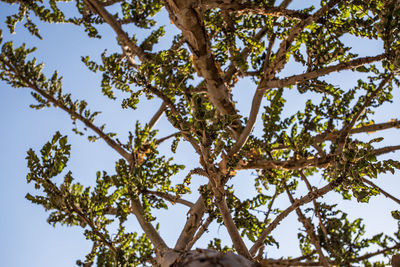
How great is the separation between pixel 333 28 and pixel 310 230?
2496 mm

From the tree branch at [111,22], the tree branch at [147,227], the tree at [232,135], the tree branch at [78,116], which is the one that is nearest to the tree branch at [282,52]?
the tree at [232,135]

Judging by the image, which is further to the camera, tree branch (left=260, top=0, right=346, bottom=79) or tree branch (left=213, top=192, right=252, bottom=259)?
tree branch (left=260, top=0, right=346, bottom=79)

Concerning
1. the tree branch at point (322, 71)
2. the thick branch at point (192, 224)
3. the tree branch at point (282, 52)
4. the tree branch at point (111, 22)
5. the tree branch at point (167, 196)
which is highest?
the tree branch at point (111, 22)

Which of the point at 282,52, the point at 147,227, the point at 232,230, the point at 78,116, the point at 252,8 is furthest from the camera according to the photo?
the point at 78,116

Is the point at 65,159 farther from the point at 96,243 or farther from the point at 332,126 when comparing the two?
the point at 332,126

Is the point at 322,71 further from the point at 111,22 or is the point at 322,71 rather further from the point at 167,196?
the point at 111,22

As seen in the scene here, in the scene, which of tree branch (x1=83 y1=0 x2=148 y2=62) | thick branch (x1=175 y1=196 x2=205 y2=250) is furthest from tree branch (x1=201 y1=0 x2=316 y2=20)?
thick branch (x1=175 y1=196 x2=205 y2=250)

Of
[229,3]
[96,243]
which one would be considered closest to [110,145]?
[96,243]

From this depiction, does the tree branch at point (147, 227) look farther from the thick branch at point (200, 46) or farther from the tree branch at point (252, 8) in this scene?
the tree branch at point (252, 8)

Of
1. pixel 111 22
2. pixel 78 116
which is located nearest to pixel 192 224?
pixel 78 116

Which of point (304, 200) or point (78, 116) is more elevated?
point (78, 116)

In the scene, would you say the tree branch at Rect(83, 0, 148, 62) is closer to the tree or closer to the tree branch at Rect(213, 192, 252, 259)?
the tree

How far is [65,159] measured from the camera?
344 cm

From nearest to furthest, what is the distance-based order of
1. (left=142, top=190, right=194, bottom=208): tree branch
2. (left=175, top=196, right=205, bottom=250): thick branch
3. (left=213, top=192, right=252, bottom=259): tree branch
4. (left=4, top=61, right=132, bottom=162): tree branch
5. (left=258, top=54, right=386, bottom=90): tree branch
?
1. (left=213, top=192, right=252, bottom=259): tree branch
2. (left=258, top=54, right=386, bottom=90): tree branch
3. (left=175, top=196, right=205, bottom=250): thick branch
4. (left=142, top=190, right=194, bottom=208): tree branch
5. (left=4, top=61, right=132, bottom=162): tree branch
